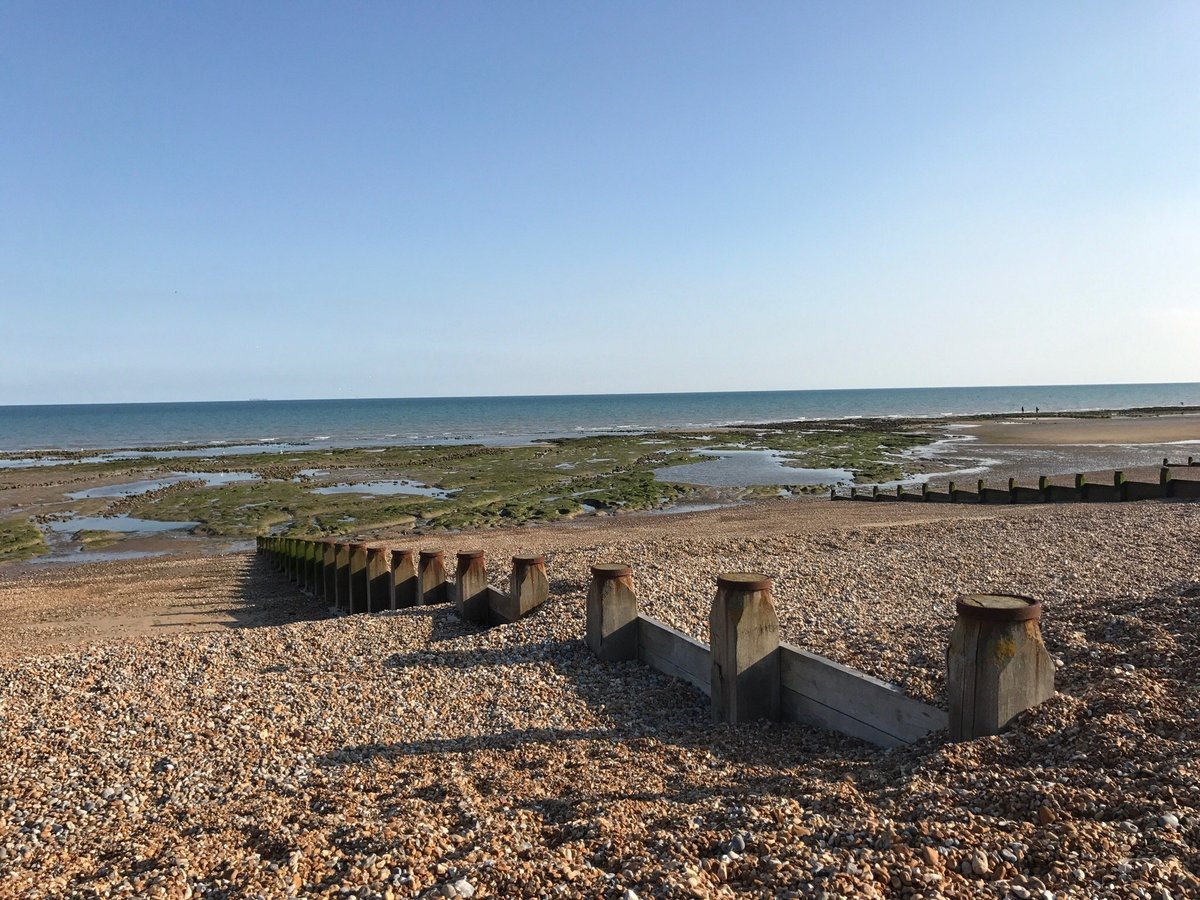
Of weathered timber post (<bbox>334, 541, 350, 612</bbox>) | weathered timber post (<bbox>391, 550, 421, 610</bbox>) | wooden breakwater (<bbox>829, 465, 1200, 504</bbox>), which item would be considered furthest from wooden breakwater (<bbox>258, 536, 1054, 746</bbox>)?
wooden breakwater (<bbox>829, 465, 1200, 504</bbox>)

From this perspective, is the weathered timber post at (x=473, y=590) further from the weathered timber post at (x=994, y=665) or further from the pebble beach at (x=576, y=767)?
the weathered timber post at (x=994, y=665)

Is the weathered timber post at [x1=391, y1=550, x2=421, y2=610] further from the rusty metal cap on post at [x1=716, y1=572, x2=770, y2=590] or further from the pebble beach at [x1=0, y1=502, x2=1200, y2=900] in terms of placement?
the rusty metal cap on post at [x1=716, y1=572, x2=770, y2=590]

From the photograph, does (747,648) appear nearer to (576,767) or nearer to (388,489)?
(576,767)

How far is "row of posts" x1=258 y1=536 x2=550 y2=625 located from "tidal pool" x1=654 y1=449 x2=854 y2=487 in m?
21.0

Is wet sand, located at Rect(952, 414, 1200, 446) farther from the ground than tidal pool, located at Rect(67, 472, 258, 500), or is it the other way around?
wet sand, located at Rect(952, 414, 1200, 446)

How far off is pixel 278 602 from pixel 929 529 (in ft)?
39.3

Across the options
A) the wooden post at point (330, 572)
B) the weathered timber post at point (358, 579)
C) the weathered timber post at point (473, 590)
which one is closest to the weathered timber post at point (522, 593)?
the weathered timber post at point (473, 590)

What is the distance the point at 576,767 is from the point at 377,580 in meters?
7.54

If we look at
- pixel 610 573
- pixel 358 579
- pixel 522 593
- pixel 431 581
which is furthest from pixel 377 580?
pixel 610 573

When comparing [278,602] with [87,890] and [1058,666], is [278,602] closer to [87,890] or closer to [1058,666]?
[87,890]

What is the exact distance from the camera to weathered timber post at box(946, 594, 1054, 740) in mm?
4320

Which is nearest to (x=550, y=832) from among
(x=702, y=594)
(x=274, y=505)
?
(x=702, y=594)

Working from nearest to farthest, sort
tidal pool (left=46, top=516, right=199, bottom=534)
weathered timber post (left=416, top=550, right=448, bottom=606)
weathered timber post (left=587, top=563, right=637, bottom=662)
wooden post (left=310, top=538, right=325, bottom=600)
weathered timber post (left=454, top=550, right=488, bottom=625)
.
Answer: weathered timber post (left=587, top=563, right=637, bottom=662) → weathered timber post (left=454, top=550, right=488, bottom=625) → weathered timber post (left=416, top=550, right=448, bottom=606) → wooden post (left=310, top=538, right=325, bottom=600) → tidal pool (left=46, top=516, right=199, bottom=534)

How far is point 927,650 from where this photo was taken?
621 cm
